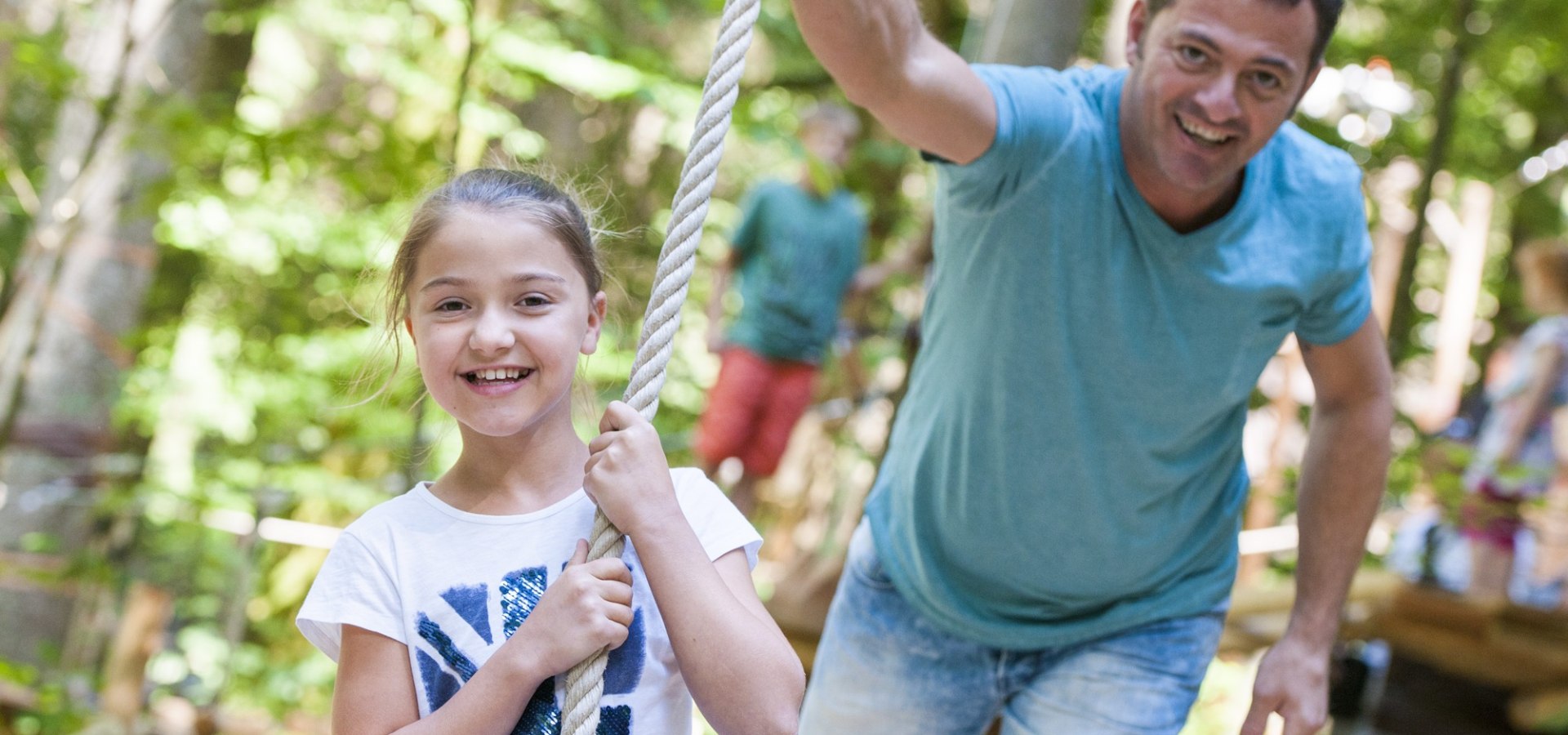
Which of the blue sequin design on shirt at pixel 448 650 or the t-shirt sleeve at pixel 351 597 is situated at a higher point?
the t-shirt sleeve at pixel 351 597

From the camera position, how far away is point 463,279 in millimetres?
1302

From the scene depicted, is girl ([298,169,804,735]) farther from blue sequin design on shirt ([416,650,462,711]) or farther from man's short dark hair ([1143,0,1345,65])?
man's short dark hair ([1143,0,1345,65])

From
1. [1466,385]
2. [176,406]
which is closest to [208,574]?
[176,406]

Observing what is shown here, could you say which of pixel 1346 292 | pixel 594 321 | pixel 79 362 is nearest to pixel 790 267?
pixel 79 362

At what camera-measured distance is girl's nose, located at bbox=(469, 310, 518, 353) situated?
126cm

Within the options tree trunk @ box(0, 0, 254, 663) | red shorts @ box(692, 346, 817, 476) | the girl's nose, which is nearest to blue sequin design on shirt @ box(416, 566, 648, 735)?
the girl's nose

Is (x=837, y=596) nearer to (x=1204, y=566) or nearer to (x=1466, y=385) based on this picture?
(x=1204, y=566)

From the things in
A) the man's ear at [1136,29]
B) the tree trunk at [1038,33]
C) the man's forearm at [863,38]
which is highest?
the tree trunk at [1038,33]

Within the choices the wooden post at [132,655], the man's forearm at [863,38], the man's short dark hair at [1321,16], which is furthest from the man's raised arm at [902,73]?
the wooden post at [132,655]

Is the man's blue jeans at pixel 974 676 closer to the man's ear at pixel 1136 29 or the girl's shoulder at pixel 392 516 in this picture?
the man's ear at pixel 1136 29

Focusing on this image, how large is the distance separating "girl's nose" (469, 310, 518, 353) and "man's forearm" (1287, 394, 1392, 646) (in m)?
1.32

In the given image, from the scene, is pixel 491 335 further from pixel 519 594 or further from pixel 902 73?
pixel 902 73

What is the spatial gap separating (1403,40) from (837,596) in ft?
17.2

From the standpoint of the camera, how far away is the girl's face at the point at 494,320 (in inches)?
50.8
